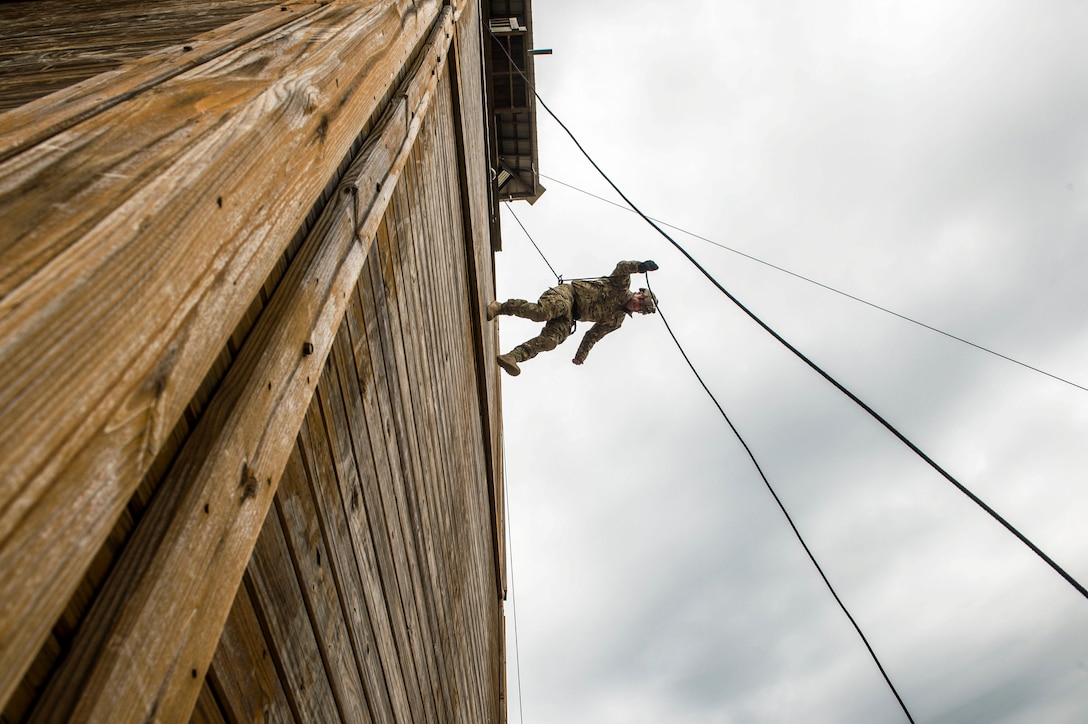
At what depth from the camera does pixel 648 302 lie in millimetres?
7934

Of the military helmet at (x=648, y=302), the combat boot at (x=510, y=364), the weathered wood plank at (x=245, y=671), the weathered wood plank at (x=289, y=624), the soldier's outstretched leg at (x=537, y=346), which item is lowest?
the weathered wood plank at (x=245, y=671)

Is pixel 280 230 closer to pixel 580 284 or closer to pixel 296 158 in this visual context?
pixel 296 158

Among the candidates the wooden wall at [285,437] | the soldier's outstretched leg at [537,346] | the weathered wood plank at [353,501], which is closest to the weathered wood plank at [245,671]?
the wooden wall at [285,437]

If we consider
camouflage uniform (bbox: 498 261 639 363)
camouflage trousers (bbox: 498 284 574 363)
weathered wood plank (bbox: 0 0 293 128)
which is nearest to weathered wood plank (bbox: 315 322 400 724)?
weathered wood plank (bbox: 0 0 293 128)

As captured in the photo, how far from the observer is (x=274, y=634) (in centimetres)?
167

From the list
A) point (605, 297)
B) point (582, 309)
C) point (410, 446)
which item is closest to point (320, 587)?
point (410, 446)

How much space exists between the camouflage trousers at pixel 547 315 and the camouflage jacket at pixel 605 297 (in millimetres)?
153

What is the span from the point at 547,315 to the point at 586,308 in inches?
32.5

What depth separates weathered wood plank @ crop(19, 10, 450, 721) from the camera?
0.90 meters

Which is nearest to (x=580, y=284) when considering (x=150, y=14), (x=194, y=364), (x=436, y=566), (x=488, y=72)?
(x=488, y=72)

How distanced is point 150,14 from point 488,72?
728 cm

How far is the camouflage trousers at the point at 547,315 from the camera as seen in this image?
22.2 ft

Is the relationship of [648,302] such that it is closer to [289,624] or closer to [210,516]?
[289,624]

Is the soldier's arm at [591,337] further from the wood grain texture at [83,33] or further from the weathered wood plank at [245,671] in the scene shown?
the weathered wood plank at [245,671]
